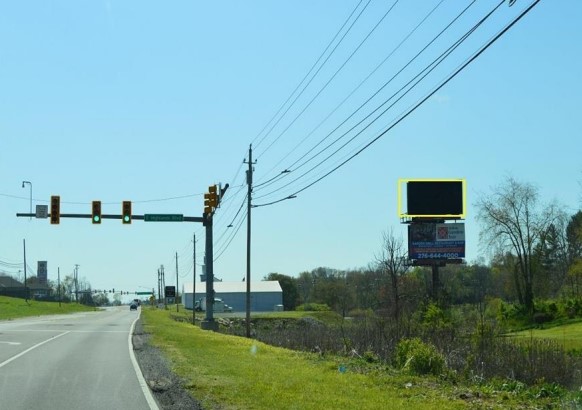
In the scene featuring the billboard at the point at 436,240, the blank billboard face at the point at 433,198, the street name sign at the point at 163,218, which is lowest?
the billboard at the point at 436,240

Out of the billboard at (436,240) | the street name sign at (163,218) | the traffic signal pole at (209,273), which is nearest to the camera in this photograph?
the street name sign at (163,218)

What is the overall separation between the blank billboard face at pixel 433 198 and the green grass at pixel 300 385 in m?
50.8

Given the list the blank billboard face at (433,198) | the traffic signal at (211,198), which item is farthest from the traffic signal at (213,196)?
the blank billboard face at (433,198)

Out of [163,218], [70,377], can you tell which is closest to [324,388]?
[70,377]

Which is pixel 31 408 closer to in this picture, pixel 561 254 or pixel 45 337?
pixel 45 337

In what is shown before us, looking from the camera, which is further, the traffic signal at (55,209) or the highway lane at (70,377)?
the traffic signal at (55,209)

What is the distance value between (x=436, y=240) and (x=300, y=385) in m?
60.1

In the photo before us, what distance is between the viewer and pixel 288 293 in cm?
16062

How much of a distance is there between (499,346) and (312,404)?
14405mm

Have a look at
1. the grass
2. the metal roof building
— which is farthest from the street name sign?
the metal roof building

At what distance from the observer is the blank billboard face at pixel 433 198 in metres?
72.5

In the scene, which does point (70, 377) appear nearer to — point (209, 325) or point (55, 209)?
point (55, 209)

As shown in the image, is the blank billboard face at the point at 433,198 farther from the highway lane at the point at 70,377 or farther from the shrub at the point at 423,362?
the shrub at the point at 423,362

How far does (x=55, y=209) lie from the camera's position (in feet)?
115
